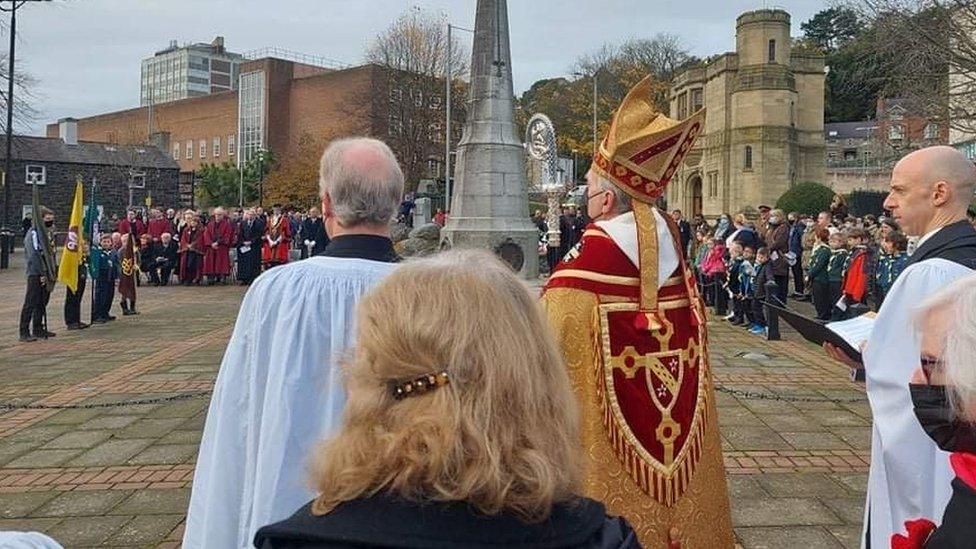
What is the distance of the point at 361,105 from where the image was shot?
5688 cm

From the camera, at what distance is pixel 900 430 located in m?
2.84

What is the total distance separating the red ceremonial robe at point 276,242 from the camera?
2155cm

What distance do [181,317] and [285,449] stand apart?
44.0ft

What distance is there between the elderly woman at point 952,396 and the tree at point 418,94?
47.3m

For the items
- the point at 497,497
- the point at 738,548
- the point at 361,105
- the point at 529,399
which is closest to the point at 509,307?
the point at 529,399

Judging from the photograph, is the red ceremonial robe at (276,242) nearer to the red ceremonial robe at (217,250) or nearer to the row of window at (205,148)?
the red ceremonial robe at (217,250)

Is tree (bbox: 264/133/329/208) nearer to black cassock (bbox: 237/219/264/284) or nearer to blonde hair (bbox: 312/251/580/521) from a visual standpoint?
black cassock (bbox: 237/219/264/284)

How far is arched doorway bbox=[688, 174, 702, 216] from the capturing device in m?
64.6

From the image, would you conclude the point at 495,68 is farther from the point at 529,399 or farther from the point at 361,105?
the point at 361,105

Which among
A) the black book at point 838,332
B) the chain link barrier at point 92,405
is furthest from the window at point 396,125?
the black book at point 838,332

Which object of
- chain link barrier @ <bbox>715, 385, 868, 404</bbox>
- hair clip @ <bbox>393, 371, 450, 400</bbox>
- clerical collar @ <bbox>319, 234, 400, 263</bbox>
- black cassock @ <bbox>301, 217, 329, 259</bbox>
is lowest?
chain link barrier @ <bbox>715, 385, 868, 404</bbox>

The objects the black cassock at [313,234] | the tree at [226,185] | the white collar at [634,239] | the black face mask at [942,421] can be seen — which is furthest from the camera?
the tree at [226,185]

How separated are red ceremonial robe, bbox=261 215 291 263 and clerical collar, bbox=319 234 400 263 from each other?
19.3m

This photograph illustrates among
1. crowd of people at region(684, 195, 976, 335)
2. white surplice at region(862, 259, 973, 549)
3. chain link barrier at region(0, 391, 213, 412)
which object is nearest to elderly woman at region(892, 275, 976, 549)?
white surplice at region(862, 259, 973, 549)
